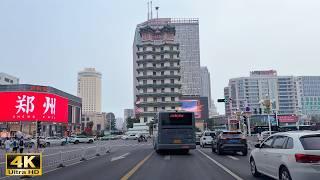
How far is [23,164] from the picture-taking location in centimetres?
907

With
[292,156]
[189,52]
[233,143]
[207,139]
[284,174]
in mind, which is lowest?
[207,139]

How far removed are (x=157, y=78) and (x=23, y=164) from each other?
336 feet

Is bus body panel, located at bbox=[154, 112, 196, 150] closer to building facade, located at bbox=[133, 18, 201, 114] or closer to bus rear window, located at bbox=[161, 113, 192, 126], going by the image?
bus rear window, located at bbox=[161, 113, 192, 126]

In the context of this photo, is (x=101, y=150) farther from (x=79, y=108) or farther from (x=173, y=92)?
(x=79, y=108)

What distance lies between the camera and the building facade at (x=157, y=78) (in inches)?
4301

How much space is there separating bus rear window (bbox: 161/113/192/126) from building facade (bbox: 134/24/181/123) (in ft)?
270

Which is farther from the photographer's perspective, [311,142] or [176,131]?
[176,131]

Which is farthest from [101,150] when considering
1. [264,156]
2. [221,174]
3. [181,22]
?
[181,22]

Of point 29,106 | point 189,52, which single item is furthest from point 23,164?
point 189,52

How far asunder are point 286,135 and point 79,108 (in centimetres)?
13714

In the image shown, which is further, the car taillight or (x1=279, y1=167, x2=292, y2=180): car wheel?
(x1=279, y1=167, x2=292, y2=180): car wheel

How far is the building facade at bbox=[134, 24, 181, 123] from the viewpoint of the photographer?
358ft

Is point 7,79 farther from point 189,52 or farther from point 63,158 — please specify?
point 63,158

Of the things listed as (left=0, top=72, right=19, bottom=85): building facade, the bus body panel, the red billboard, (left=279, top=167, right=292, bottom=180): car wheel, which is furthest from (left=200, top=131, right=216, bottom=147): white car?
(left=0, top=72, right=19, bottom=85): building facade
